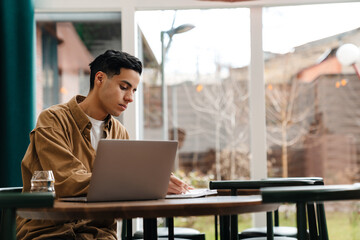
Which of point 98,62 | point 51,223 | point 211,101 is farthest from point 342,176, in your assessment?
point 51,223

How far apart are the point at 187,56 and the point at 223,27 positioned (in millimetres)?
384

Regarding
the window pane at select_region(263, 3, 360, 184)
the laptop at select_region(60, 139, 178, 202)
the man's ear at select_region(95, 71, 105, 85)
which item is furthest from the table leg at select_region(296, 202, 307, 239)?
the window pane at select_region(263, 3, 360, 184)

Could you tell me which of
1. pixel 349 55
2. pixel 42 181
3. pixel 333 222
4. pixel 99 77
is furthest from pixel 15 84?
pixel 333 222

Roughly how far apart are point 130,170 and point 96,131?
0.72 metres

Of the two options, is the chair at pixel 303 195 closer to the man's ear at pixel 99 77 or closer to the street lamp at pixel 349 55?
the man's ear at pixel 99 77

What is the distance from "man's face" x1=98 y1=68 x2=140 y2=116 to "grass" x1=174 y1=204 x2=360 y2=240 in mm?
2411

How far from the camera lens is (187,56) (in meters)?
4.35

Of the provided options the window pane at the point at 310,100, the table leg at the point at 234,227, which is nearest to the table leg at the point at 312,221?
the table leg at the point at 234,227

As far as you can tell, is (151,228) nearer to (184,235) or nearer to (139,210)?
(139,210)

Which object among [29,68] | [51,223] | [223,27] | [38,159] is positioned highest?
[223,27]

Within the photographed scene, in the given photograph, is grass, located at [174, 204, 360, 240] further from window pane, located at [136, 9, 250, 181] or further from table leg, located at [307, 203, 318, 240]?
table leg, located at [307, 203, 318, 240]

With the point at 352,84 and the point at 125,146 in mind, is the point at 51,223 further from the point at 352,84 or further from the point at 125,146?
the point at 352,84

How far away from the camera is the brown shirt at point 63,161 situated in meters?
1.91

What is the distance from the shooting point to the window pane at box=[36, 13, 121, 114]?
426 cm
